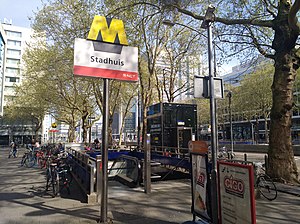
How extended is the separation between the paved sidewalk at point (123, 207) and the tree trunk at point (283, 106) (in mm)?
1107

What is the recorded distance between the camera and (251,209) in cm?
339

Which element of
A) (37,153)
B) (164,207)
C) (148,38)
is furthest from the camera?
(148,38)

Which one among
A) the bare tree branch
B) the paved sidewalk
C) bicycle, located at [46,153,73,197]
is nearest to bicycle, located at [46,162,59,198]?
bicycle, located at [46,153,73,197]

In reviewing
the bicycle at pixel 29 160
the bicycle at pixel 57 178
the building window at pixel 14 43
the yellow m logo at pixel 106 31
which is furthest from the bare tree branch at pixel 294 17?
the building window at pixel 14 43

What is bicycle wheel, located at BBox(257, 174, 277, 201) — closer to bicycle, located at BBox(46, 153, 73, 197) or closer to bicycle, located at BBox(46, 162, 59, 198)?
bicycle, located at BBox(46, 153, 73, 197)

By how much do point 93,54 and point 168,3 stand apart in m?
6.66

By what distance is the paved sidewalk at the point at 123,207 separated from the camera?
5328 mm

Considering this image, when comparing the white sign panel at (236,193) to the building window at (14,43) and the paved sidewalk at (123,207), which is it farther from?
the building window at (14,43)

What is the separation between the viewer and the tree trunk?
9078mm

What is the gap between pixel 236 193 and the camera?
3750 mm

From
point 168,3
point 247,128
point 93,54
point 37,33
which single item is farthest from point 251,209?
point 247,128

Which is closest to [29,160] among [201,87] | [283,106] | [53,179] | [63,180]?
[63,180]

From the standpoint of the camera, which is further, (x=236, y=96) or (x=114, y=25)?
(x=236, y=96)

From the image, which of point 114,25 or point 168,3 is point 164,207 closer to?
point 114,25
